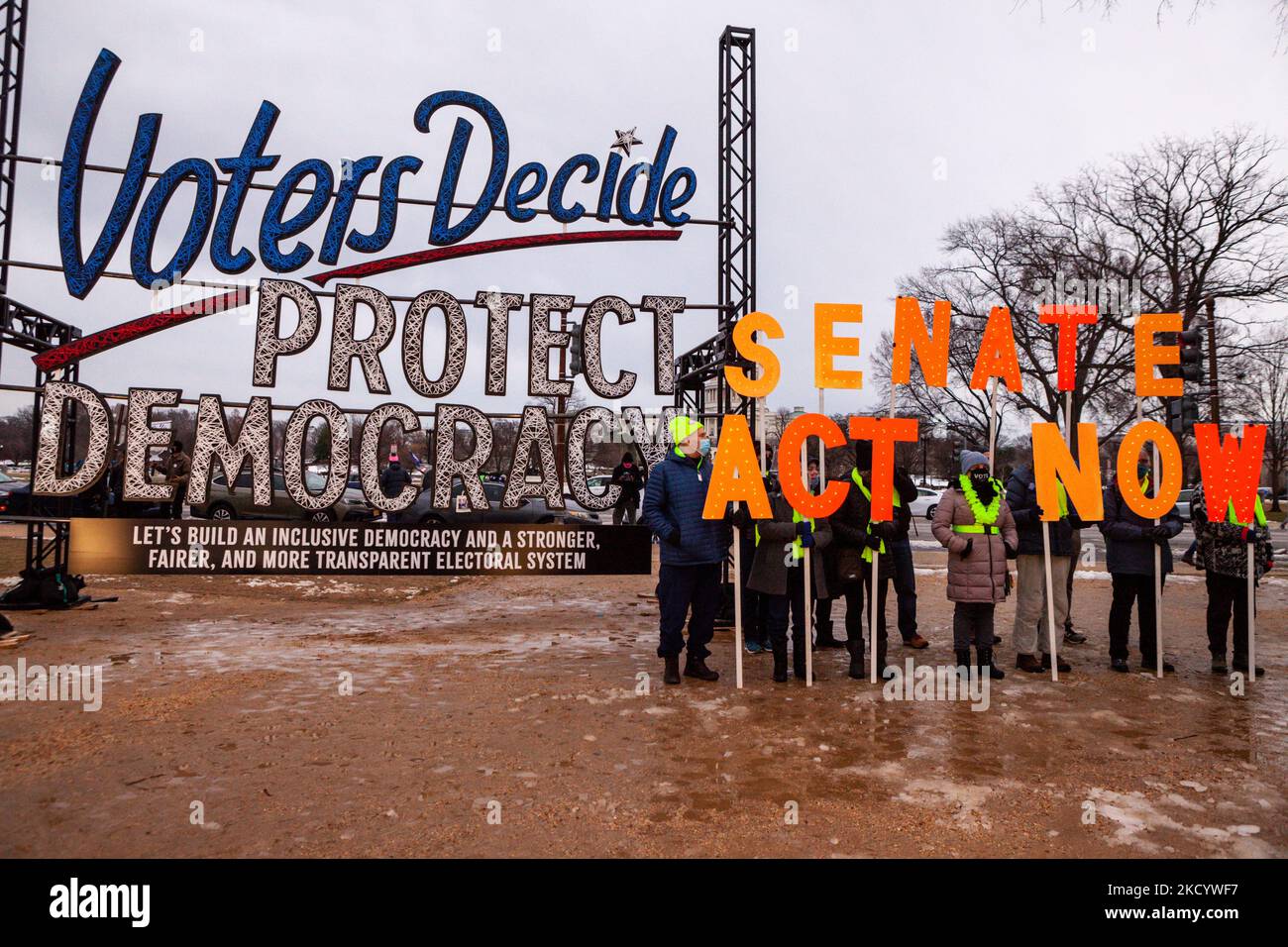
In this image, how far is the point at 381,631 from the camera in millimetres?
8203

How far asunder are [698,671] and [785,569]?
106 centimetres

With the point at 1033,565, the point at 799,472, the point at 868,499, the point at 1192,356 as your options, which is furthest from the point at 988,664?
the point at 1192,356

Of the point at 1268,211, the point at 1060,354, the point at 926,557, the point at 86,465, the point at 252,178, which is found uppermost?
the point at 1268,211

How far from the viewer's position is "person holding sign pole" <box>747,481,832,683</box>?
617 centimetres

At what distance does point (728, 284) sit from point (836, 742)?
18.6 ft

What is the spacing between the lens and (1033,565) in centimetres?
648

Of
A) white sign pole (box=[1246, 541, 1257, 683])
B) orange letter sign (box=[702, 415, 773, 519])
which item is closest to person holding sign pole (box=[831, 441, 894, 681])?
orange letter sign (box=[702, 415, 773, 519])

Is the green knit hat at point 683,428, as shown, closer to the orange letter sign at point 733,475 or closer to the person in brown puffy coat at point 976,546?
the orange letter sign at point 733,475

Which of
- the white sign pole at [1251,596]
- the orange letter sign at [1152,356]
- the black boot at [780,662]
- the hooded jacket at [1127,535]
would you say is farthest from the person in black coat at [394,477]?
the white sign pole at [1251,596]

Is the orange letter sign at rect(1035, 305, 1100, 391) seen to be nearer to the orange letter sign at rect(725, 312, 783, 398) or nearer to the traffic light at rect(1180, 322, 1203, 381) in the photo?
the orange letter sign at rect(725, 312, 783, 398)

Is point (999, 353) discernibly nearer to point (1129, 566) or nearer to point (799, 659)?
point (1129, 566)

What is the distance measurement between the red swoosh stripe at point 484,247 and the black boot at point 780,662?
5051mm
